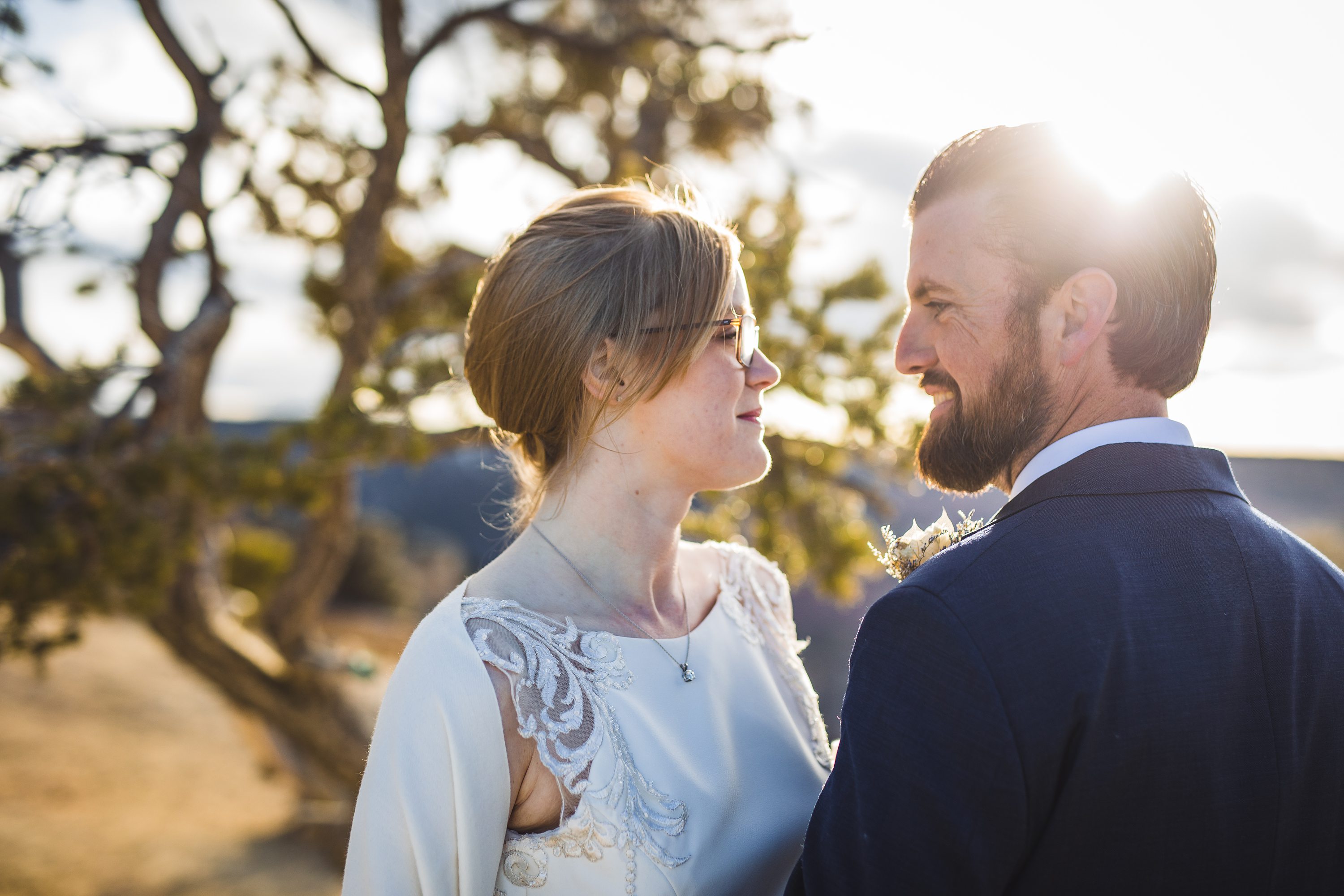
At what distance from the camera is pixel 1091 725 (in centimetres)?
115

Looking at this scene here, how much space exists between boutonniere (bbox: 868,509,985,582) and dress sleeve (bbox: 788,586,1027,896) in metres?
0.38

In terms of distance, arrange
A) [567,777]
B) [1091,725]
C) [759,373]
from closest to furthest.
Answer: [1091,725], [567,777], [759,373]

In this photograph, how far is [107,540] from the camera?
3777 millimetres

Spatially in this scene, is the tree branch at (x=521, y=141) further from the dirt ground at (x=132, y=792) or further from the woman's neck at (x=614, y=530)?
the woman's neck at (x=614, y=530)

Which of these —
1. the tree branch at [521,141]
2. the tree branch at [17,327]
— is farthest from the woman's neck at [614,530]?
the tree branch at [521,141]

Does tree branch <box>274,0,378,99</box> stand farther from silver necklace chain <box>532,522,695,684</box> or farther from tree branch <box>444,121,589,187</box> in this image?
silver necklace chain <box>532,522,695,684</box>

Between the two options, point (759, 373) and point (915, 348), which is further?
point (759, 373)

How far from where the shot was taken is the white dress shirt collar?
4.73ft

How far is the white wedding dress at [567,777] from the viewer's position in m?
1.58

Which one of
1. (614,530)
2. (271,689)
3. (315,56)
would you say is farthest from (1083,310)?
(271,689)

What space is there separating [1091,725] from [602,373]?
4.06 ft

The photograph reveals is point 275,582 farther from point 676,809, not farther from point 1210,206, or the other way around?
point 1210,206

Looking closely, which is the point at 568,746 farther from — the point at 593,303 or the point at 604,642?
the point at 593,303

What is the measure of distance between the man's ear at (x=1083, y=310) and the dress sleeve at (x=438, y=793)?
1243mm
